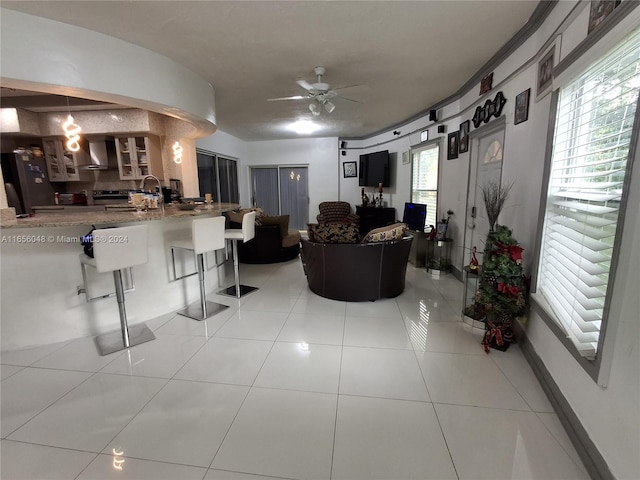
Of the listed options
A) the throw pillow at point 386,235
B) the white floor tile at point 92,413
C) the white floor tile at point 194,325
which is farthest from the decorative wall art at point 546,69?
the white floor tile at point 92,413

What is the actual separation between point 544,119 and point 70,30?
394 centimetres

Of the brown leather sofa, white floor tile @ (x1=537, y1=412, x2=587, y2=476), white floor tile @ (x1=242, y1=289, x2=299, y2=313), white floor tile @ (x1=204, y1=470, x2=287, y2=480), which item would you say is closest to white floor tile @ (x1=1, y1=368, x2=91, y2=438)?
white floor tile @ (x1=204, y1=470, x2=287, y2=480)

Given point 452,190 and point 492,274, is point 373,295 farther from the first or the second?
point 452,190

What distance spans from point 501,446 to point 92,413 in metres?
2.34

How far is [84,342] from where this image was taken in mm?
2516

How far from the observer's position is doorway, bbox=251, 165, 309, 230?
26.8 feet

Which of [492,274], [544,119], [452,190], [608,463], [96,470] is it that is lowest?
[96,470]

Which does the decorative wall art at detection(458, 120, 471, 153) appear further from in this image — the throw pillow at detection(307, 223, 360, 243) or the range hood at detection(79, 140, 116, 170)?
the range hood at detection(79, 140, 116, 170)

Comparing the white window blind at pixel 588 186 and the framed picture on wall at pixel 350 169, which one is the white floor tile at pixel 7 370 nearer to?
the white window blind at pixel 588 186

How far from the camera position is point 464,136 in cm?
381

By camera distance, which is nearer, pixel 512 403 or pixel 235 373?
pixel 512 403

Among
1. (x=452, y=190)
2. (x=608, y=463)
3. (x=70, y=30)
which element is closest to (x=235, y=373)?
(x=608, y=463)

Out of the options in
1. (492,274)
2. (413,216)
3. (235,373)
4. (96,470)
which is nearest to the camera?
(96,470)

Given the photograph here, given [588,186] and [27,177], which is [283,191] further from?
[588,186]
